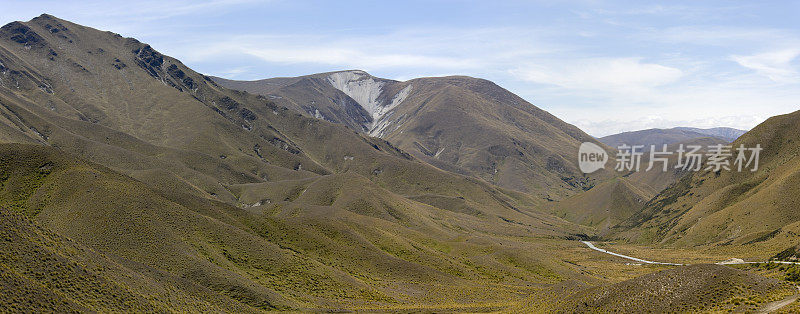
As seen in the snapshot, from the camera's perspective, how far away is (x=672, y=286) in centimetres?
5434

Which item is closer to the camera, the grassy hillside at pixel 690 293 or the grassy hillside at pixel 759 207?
the grassy hillside at pixel 690 293

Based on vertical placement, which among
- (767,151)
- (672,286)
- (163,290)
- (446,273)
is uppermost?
(767,151)

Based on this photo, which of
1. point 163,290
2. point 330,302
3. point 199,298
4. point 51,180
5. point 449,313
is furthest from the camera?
point 51,180

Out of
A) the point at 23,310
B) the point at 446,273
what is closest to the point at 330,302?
the point at 446,273

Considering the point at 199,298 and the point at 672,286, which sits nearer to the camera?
the point at 672,286

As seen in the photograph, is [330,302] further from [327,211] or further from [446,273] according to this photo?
[327,211]

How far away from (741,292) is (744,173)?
173m

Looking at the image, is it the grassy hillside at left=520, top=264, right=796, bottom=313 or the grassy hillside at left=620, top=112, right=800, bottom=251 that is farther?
the grassy hillside at left=620, top=112, right=800, bottom=251

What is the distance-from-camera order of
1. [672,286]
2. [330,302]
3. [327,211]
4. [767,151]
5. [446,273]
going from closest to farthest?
[672,286], [330,302], [446,273], [327,211], [767,151]

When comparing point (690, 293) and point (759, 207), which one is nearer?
point (690, 293)

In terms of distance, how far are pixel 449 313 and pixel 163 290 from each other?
36110mm

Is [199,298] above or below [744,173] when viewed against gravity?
below

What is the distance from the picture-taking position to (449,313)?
244 feet

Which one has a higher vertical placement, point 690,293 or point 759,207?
point 759,207
